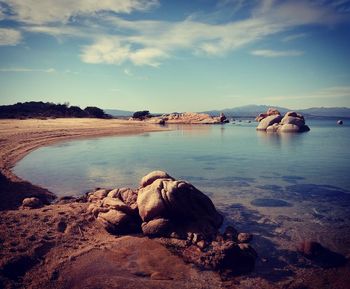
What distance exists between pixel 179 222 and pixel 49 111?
6890cm

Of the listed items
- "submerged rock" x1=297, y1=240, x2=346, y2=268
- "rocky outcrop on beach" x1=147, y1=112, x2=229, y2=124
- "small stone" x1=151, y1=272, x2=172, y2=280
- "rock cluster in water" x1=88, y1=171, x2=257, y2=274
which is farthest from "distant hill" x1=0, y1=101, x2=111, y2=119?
"submerged rock" x1=297, y1=240, x2=346, y2=268

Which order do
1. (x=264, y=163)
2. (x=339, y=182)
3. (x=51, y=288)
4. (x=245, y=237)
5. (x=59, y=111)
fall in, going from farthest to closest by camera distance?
(x=59, y=111) → (x=264, y=163) → (x=339, y=182) → (x=245, y=237) → (x=51, y=288)

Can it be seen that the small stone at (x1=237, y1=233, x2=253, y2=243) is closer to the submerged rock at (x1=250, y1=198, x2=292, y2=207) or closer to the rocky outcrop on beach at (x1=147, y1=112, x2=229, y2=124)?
the submerged rock at (x1=250, y1=198, x2=292, y2=207)

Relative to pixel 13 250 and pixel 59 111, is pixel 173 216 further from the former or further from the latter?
pixel 59 111

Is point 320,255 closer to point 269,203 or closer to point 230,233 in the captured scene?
point 230,233

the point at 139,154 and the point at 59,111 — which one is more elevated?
the point at 59,111

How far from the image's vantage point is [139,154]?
2606 cm

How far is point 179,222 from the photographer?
9.91m

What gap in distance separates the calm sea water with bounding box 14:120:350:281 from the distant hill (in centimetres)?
4354

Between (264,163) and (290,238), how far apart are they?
13394mm

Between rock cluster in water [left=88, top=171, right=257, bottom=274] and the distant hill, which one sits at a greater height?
the distant hill

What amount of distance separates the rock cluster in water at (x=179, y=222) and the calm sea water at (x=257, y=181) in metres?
0.77

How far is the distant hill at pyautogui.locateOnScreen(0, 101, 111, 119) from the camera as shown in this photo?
67481mm

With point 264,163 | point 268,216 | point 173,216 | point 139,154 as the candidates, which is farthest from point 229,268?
point 139,154
